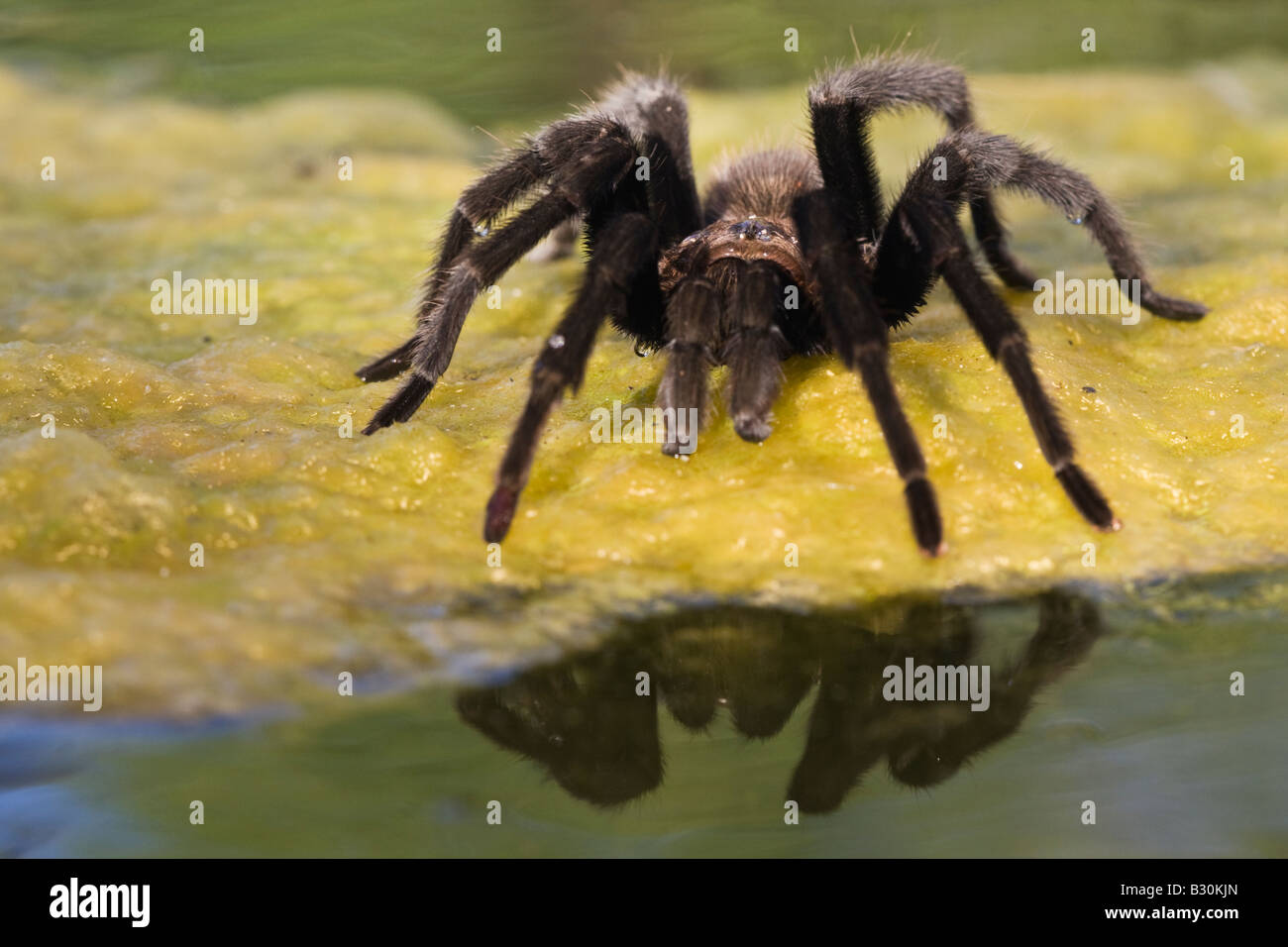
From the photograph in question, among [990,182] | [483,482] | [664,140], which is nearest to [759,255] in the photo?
[664,140]

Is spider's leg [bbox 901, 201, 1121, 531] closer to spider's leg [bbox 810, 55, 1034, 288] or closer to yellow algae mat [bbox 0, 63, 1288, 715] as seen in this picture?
yellow algae mat [bbox 0, 63, 1288, 715]

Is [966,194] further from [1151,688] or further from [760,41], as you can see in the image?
[760,41]

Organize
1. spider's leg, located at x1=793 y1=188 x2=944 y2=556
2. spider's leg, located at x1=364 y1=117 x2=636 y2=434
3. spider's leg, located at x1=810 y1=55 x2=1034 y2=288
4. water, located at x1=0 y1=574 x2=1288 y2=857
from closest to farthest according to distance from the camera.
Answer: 1. water, located at x1=0 y1=574 x2=1288 y2=857
2. spider's leg, located at x1=793 y1=188 x2=944 y2=556
3. spider's leg, located at x1=364 y1=117 x2=636 y2=434
4. spider's leg, located at x1=810 y1=55 x2=1034 y2=288

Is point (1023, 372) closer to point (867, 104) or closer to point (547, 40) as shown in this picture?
point (867, 104)

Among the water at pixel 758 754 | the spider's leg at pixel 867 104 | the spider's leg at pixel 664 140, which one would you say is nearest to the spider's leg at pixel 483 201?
the spider's leg at pixel 664 140

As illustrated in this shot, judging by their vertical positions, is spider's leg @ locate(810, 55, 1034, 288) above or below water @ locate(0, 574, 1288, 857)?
above

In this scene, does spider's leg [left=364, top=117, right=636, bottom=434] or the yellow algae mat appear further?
spider's leg [left=364, top=117, right=636, bottom=434]

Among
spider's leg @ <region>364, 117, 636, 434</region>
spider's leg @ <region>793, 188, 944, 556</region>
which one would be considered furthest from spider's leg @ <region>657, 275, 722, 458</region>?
spider's leg @ <region>364, 117, 636, 434</region>

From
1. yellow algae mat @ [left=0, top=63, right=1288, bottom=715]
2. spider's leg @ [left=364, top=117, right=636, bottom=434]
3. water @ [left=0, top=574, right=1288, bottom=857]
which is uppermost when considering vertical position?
spider's leg @ [left=364, top=117, right=636, bottom=434]

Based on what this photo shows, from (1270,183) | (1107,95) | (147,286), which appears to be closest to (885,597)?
(147,286)

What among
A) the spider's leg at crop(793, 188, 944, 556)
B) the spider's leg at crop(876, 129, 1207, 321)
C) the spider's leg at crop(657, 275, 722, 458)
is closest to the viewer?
the spider's leg at crop(793, 188, 944, 556)
